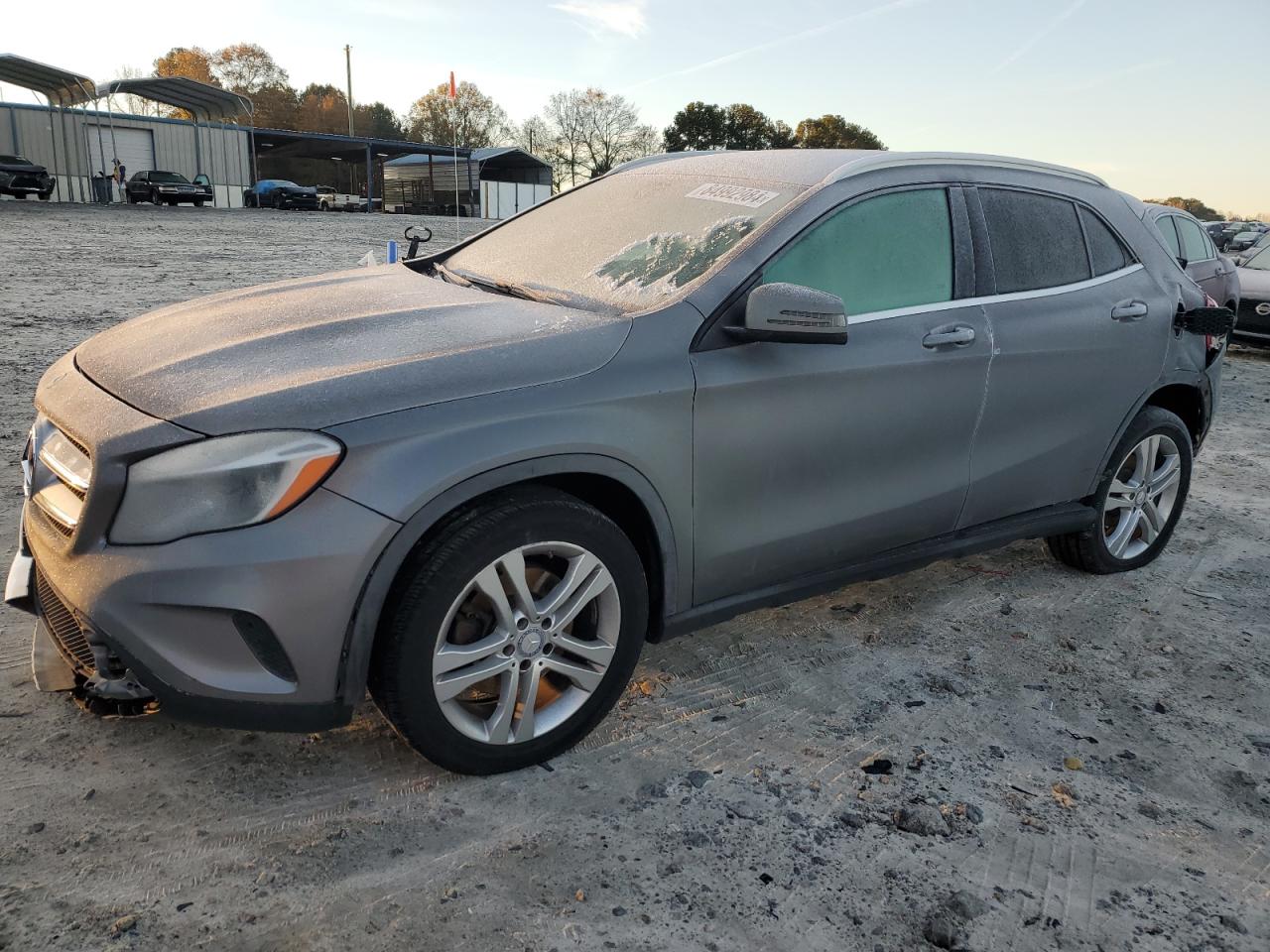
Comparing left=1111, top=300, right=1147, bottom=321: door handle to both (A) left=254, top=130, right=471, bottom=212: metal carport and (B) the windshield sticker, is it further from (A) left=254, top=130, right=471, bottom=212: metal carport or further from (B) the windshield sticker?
(A) left=254, top=130, right=471, bottom=212: metal carport

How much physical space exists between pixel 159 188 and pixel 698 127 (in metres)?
48.8

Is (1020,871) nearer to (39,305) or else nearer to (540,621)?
(540,621)

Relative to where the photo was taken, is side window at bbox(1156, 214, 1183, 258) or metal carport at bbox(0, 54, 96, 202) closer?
side window at bbox(1156, 214, 1183, 258)

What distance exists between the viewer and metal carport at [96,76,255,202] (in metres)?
32.6

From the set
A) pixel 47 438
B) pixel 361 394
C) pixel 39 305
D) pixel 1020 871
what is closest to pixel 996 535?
pixel 1020 871

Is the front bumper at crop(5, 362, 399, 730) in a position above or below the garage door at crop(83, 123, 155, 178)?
below

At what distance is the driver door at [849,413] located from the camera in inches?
113

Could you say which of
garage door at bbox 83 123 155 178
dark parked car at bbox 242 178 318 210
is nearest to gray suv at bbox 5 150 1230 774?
dark parked car at bbox 242 178 318 210

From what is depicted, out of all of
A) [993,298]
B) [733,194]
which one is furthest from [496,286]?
[993,298]

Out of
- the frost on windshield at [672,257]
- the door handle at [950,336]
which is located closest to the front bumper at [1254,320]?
the door handle at [950,336]

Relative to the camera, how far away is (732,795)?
265cm

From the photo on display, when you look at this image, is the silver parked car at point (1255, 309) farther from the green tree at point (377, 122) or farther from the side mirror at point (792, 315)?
the green tree at point (377, 122)

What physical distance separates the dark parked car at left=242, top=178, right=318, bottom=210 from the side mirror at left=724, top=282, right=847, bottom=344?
39958mm

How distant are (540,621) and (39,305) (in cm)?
937
